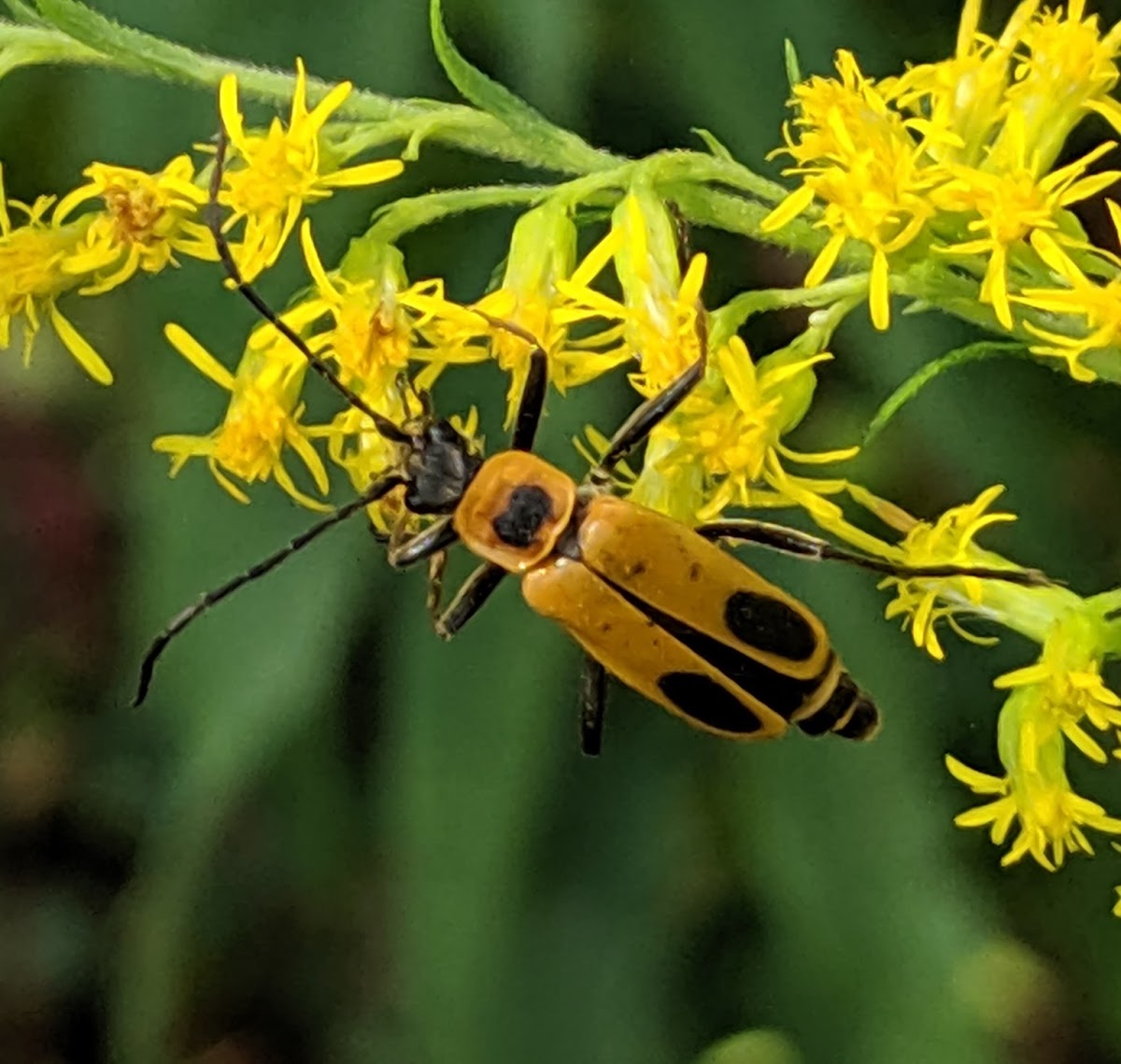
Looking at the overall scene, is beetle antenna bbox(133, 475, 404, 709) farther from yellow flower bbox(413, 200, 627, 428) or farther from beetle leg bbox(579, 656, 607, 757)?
beetle leg bbox(579, 656, 607, 757)

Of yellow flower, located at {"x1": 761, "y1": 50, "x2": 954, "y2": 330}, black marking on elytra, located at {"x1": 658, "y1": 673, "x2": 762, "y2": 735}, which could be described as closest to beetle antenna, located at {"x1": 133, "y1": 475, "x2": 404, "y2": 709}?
black marking on elytra, located at {"x1": 658, "y1": 673, "x2": 762, "y2": 735}

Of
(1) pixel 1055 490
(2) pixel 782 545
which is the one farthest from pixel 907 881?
(2) pixel 782 545

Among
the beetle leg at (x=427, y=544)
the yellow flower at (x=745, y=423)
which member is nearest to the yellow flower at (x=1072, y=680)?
the yellow flower at (x=745, y=423)

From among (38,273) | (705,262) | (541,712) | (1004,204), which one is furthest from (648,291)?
(541,712)

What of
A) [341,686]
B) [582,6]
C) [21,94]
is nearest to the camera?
[582,6]

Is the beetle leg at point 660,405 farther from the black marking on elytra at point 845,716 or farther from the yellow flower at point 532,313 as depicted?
the black marking on elytra at point 845,716

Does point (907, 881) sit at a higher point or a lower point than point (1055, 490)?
lower

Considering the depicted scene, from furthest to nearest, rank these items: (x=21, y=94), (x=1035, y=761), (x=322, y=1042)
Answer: (x=322, y=1042) < (x=21, y=94) < (x=1035, y=761)

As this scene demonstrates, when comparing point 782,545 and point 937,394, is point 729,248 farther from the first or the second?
point 782,545
